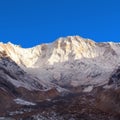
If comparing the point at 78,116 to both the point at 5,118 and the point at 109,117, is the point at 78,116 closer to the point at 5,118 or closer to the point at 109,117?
the point at 109,117

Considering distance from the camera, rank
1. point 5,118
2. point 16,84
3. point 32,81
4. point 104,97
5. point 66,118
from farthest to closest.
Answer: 1. point 32,81
2. point 16,84
3. point 104,97
4. point 5,118
5. point 66,118

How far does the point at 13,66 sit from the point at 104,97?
71696 millimetres

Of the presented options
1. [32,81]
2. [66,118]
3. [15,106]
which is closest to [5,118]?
[66,118]

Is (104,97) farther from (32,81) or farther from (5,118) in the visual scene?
(32,81)

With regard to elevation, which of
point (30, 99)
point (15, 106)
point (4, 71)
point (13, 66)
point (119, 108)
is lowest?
point (119, 108)

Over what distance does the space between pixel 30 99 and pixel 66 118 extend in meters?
63.5

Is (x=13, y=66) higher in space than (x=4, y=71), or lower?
higher

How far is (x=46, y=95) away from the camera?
15462 centimetres

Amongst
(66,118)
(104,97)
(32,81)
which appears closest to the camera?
(66,118)

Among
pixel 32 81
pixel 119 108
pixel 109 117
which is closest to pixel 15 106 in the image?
pixel 119 108

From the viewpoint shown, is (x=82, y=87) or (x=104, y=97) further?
(x=82, y=87)

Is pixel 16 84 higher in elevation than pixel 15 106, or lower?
higher

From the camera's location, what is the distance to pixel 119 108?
90.3 metres

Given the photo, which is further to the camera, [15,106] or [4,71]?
[4,71]
